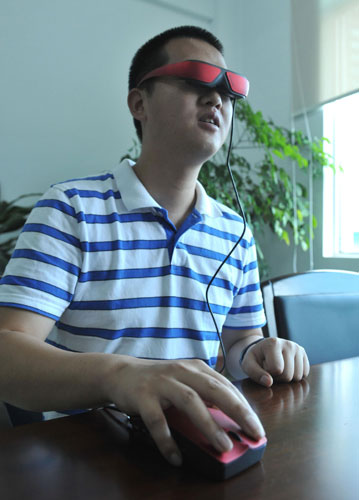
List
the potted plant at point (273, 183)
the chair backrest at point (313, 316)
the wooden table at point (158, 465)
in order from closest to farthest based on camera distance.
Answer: the wooden table at point (158, 465), the chair backrest at point (313, 316), the potted plant at point (273, 183)

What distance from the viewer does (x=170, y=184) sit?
1.08m

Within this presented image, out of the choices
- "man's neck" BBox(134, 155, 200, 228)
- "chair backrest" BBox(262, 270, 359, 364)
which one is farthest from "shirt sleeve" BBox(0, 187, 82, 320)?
"chair backrest" BBox(262, 270, 359, 364)

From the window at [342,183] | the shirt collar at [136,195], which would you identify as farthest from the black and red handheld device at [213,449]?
the window at [342,183]

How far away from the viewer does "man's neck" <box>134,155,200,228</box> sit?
1067mm

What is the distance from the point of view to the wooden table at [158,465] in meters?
0.38

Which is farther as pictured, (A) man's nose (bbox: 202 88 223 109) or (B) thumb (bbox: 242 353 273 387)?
(A) man's nose (bbox: 202 88 223 109)

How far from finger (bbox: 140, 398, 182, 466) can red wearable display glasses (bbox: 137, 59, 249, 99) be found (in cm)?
69

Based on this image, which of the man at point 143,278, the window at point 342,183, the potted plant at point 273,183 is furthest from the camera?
the window at point 342,183

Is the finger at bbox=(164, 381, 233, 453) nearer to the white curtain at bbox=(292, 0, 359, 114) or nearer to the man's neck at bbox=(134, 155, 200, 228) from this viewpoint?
the man's neck at bbox=(134, 155, 200, 228)

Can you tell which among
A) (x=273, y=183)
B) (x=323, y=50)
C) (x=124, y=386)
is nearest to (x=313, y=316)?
(x=124, y=386)

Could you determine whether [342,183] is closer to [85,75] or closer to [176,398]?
[85,75]

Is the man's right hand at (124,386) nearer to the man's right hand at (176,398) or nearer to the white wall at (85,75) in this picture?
the man's right hand at (176,398)

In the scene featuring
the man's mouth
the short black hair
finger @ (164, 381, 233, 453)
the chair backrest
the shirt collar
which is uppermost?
the short black hair

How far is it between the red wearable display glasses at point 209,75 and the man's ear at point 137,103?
0.60 feet
